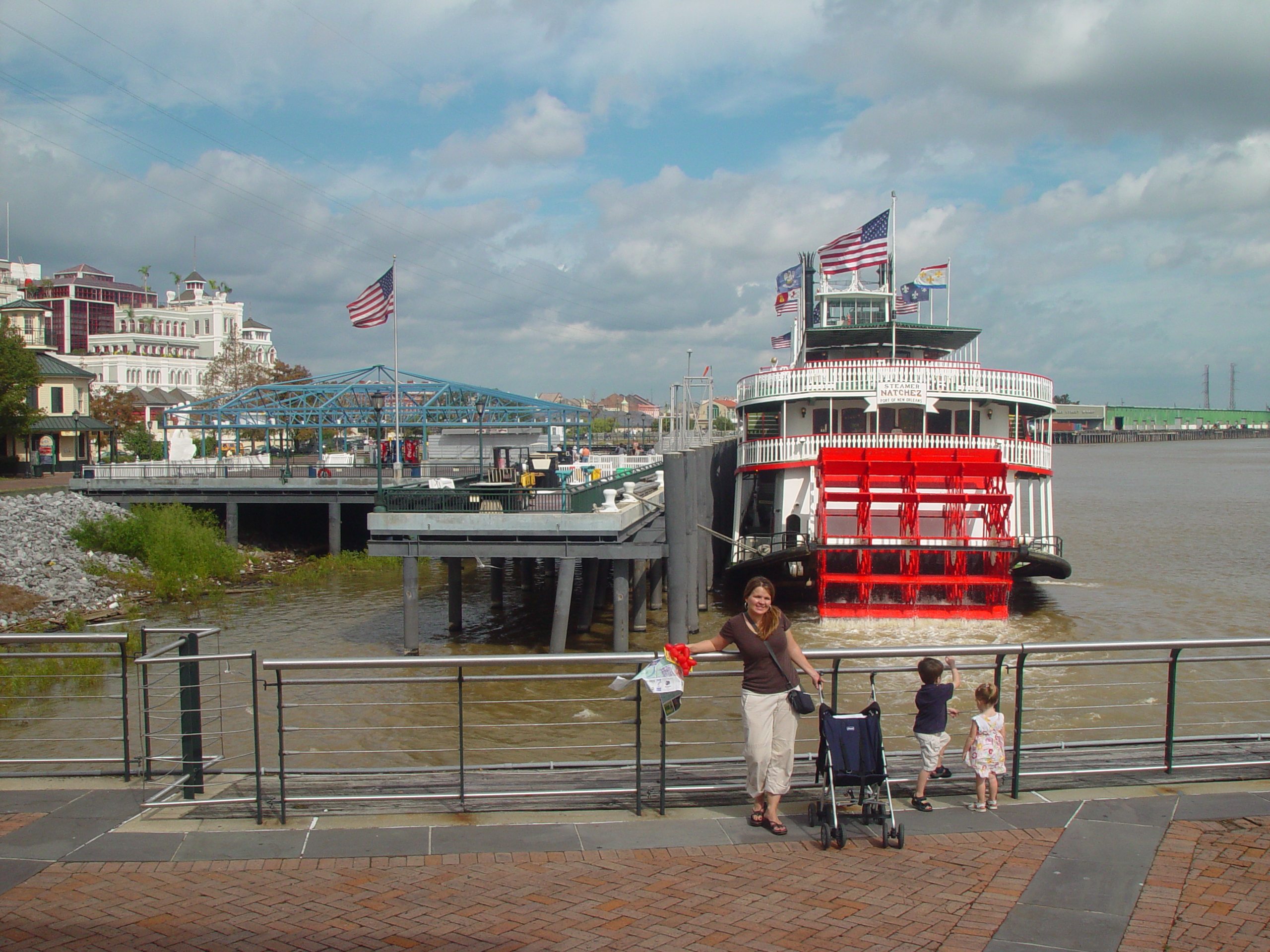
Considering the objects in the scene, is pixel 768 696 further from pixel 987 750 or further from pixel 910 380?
pixel 910 380

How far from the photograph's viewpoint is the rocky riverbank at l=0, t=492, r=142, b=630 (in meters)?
21.4

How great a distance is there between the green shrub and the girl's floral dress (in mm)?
22444

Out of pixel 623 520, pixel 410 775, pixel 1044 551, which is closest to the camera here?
pixel 410 775

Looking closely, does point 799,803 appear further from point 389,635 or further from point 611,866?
point 389,635

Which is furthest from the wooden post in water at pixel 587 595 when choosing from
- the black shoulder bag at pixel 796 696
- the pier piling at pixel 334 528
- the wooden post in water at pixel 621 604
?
the black shoulder bag at pixel 796 696

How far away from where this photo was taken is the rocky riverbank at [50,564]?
70.3ft

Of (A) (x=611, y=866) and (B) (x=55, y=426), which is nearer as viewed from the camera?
(A) (x=611, y=866)

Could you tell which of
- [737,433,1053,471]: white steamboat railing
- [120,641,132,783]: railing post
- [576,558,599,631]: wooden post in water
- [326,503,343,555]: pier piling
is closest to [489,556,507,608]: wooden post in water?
[576,558,599,631]: wooden post in water

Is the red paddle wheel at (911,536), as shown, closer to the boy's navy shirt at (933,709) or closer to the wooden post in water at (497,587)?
the wooden post in water at (497,587)

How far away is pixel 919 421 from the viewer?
23.4 m

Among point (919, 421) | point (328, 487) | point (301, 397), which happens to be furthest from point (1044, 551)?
point (301, 397)

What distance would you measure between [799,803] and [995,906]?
5.18 feet

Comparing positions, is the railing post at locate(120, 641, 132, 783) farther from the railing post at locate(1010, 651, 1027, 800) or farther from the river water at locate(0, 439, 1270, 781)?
the railing post at locate(1010, 651, 1027, 800)

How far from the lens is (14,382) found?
42312 mm
